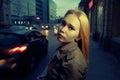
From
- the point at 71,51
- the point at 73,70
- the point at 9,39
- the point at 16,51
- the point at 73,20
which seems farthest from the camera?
the point at 9,39

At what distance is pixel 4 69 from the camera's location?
22.1ft

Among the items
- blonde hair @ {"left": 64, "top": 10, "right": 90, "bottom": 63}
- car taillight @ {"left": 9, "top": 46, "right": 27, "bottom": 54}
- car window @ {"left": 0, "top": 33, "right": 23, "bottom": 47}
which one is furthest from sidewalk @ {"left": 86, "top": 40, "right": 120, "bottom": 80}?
blonde hair @ {"left": 64, "top": 10, "right": 90, "bottom": 63}

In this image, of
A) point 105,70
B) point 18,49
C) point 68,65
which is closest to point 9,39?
point 18,49

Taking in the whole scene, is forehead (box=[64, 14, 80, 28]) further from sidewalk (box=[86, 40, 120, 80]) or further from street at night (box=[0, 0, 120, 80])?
sidewalk (box=[86, 40, 120, 80])

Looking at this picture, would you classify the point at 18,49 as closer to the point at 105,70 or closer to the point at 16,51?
the point at 16,51

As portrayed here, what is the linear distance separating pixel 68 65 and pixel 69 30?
1.05 feet

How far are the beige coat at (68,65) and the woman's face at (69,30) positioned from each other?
54 mm

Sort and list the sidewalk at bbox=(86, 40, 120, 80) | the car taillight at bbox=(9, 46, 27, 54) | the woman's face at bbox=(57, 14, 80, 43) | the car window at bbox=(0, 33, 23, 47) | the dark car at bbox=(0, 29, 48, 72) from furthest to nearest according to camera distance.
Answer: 1. the sidewalk at bbox=(86, 40, 120, 80)
2. the car window at bbox=(0, 33, 23, 47)
3. the car taillight at bbox=(9, 46, 27, 54)
4. the dark car at bbox=(0, 29, 48, 72)
5. the woman's face at bbox=(57, 14, 80, 43)

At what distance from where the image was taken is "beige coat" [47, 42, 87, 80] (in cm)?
156

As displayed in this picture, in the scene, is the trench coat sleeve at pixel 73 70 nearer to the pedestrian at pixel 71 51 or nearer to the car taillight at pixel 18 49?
the pedestrian at pixel 71 51

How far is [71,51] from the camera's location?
1.66 meters

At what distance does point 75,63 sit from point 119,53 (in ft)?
28.7

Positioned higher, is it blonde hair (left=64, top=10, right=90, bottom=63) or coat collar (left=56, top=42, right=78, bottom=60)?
blonde hair (left=64, top=10, right=90, bottom=63)

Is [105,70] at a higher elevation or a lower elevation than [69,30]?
lower
